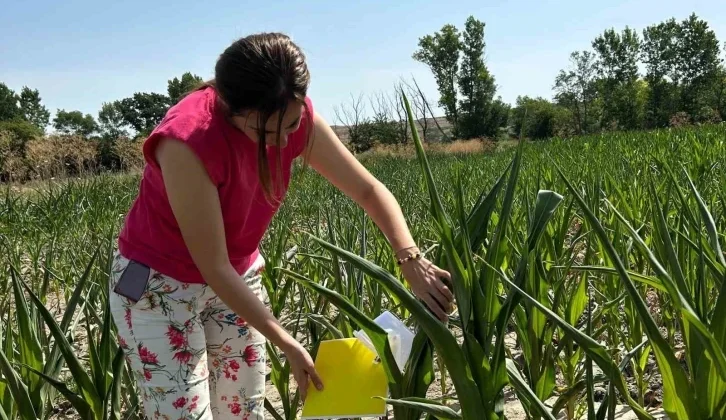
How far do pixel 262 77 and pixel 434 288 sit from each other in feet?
1.46

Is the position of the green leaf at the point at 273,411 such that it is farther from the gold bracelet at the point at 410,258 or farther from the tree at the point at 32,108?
the tree at the point at 32,108

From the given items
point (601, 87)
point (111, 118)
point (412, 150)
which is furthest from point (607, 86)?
point (111, 118)

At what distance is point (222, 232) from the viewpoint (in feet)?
3.77

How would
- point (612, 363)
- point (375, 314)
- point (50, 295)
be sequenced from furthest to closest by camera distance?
point (50, 295)
point (375, 314)
point (612, 363)

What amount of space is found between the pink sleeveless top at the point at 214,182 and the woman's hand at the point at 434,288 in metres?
0.36

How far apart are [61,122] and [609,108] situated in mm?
56831

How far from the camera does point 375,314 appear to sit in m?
1.41

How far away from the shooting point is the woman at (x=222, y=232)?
43.3 inches

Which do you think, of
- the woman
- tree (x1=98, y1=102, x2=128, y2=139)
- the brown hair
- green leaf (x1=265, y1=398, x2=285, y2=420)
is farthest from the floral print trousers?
tree (x1=98, y1=102, x2=128, y2=139)

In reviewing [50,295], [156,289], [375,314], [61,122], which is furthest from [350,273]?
[61,122]

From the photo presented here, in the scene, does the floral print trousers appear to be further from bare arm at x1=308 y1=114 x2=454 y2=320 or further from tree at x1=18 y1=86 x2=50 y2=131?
tree at x1=18 y1=86 x2=50 y2=131

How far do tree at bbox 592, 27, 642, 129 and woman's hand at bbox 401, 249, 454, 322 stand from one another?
1767 inches

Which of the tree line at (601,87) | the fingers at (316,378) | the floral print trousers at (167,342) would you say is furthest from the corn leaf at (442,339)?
the tree line at (601,87)

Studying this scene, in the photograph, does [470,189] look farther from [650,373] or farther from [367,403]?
[367,403]
